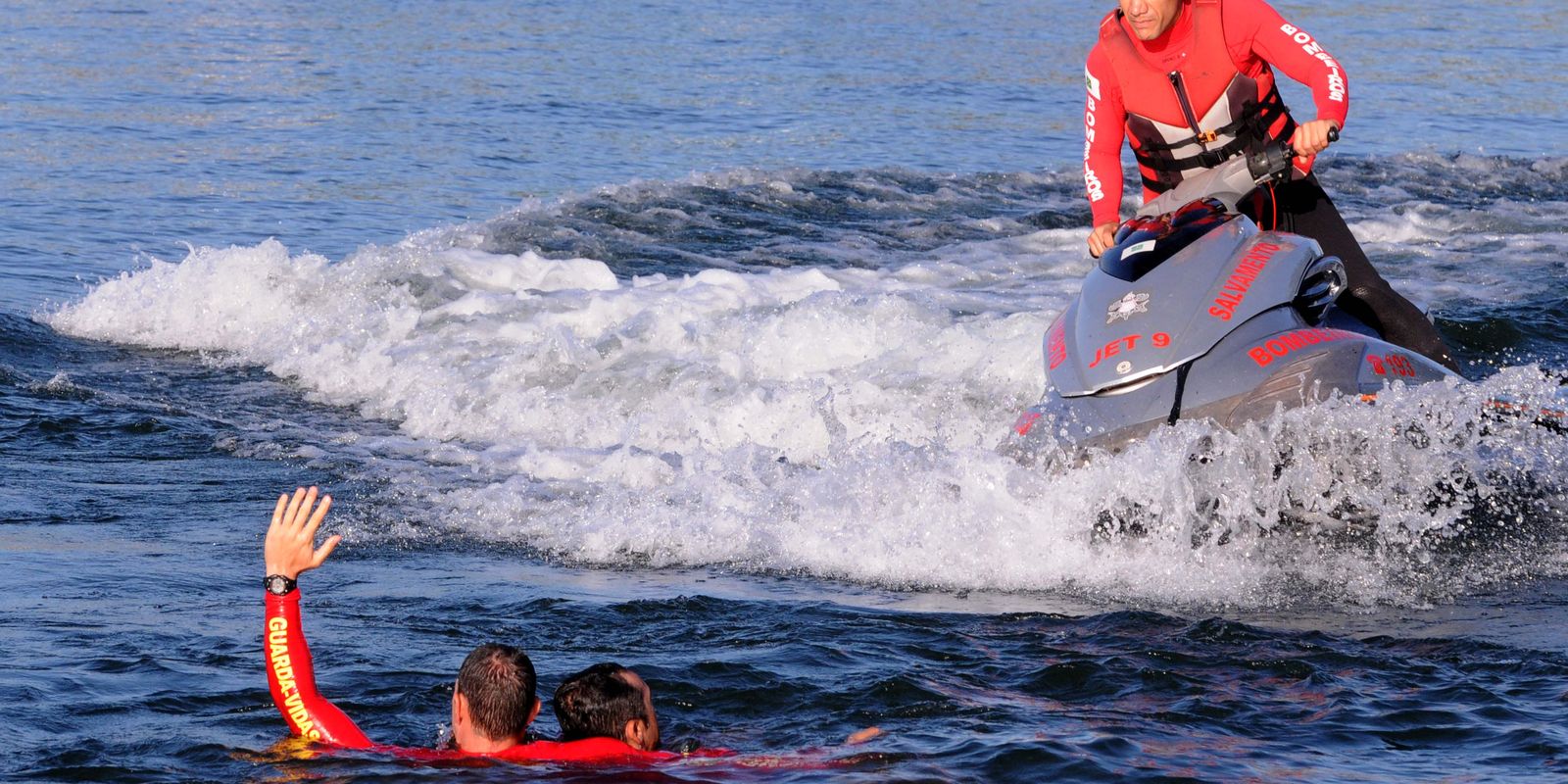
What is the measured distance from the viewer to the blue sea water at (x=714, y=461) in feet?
15.0

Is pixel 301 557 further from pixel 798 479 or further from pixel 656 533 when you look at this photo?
pixel 798 479

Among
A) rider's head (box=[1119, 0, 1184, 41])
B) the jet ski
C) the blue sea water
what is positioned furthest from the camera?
rider's head (box=[1119, 0, 1184, 41])

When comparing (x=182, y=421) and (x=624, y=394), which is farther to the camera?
(x=624, y=394)

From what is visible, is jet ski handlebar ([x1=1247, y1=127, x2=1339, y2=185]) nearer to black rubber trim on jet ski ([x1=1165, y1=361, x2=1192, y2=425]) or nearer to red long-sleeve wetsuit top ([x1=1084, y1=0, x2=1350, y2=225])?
red long-sleeve wetsuit top ([x1=1084, y1=0, x2=1350, y2=225])

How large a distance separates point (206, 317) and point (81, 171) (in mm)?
5473

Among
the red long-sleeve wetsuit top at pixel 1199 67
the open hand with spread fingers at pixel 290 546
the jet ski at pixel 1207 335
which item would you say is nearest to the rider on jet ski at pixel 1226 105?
the red long-sleeve wetsuit top at pixel 1199 67

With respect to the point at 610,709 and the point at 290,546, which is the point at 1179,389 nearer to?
the point at 610,709

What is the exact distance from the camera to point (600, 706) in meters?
4.19

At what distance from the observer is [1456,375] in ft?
19.8

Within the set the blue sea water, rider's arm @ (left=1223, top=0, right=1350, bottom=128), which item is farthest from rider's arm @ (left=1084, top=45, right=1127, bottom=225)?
the blue sea water

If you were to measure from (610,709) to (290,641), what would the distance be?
0.77m

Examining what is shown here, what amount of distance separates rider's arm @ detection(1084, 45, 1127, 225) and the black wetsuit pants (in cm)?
57

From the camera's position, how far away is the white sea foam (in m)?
5.67

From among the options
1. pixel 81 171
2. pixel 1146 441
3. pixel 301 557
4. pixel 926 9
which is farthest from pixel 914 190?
pixel 926 9
